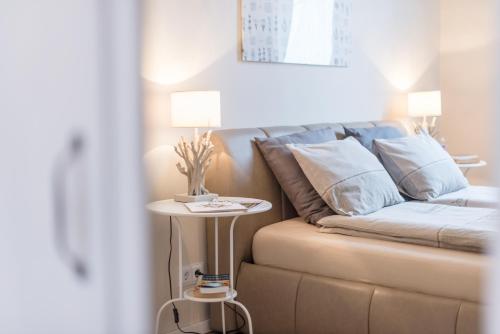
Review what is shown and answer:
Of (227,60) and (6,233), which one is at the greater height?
(227,60)

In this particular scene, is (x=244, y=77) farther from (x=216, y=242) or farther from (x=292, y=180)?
(x=216, y=242)

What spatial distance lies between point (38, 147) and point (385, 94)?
13.8ft

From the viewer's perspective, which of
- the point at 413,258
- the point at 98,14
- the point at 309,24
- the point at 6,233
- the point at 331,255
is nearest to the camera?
the point at 98,14

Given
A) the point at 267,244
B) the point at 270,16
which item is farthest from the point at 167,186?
the point at 270,16

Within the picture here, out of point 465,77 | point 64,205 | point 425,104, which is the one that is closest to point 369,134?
point 425,104

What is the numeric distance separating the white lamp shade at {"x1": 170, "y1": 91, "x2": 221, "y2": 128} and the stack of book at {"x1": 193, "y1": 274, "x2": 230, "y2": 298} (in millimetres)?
689

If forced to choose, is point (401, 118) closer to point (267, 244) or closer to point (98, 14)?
point (267, 244)

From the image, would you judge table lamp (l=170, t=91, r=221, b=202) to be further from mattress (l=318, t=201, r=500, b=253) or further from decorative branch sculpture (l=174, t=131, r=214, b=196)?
mattress (l=318, t=201, r=500, b=253)

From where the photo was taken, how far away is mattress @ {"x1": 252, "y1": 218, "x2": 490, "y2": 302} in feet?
8.69

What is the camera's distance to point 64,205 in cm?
83

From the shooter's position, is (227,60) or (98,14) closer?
(98,14)

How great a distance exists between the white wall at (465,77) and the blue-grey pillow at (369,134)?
4.84 feet

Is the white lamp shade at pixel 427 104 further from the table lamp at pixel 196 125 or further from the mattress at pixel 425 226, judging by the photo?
the table lamp at pixel 196 125

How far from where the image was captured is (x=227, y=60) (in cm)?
359
